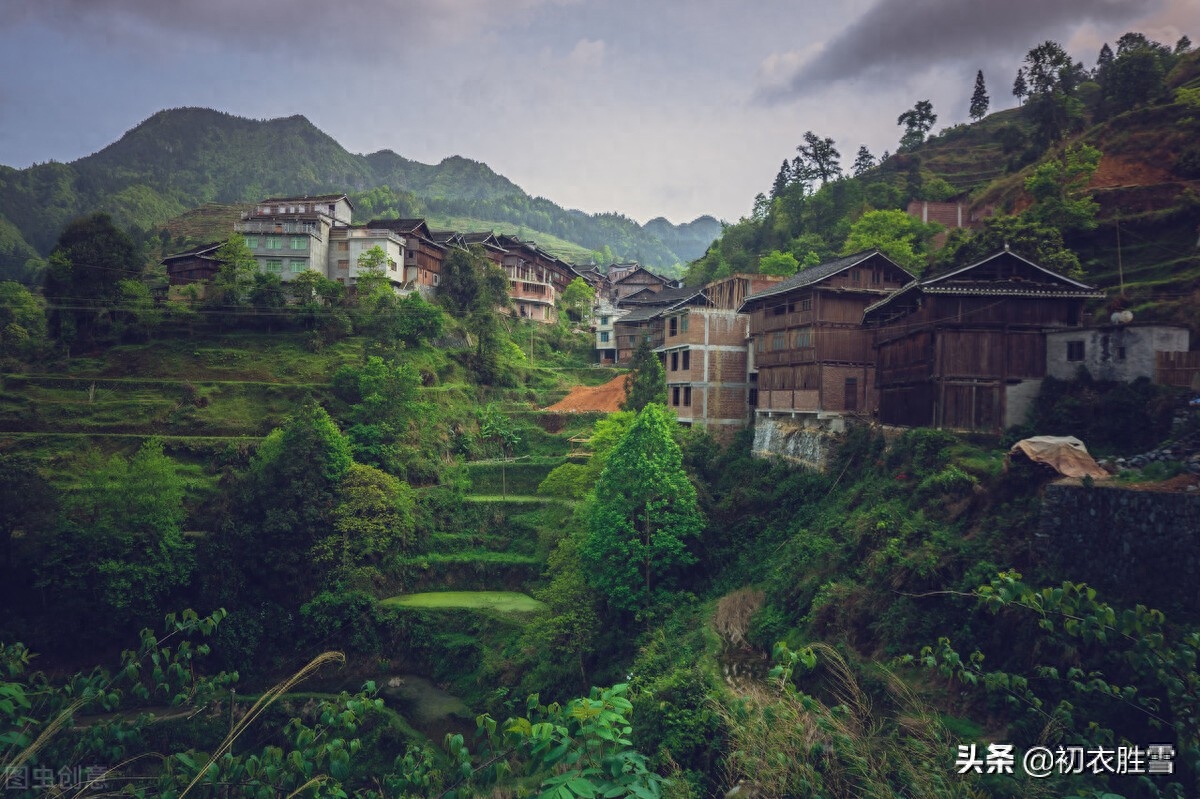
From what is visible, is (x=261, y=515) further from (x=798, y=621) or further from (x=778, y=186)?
(x=778, y=186)

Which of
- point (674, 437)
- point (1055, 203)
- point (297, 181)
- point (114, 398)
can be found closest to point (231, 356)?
point (114, 398)

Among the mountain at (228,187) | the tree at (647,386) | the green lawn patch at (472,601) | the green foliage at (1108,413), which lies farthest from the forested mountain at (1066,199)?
the mountain at (228,187)

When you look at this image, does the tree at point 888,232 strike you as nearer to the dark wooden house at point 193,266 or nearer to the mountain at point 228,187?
the dark wooden house at point 193,266

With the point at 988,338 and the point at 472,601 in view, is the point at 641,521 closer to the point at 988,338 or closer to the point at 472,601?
the point at 472,601

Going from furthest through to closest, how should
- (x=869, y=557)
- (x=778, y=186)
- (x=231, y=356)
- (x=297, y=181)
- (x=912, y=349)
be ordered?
(x=297, y=181), (x=778, y=186), (x=231, y=356), (x=912, y=349), (x=869, y=557)

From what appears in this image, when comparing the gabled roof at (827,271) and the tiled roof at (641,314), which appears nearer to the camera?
the gabled roof at (827,271)

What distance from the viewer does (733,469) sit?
31.9 m

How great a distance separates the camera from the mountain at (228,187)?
97000 mm

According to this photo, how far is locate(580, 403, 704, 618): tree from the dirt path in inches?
596

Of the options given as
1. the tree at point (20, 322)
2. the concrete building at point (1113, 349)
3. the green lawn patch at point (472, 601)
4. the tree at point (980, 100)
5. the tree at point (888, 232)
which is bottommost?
the green lawn patch at point (472, 601)

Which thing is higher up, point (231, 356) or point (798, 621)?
point (231, 356)

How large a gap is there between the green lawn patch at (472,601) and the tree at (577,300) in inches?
1692

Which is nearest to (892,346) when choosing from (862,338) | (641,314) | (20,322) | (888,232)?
(862,338)

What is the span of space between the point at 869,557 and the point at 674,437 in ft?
48.5
